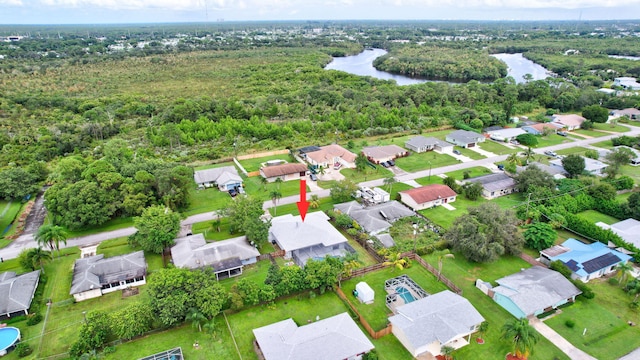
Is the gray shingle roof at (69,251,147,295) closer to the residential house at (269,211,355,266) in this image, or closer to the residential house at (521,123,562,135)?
the residential house at (269,211,355,266)

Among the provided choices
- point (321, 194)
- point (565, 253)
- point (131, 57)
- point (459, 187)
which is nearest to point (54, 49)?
point (131, 57)

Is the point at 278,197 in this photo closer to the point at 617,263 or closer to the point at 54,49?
the point at 617,263

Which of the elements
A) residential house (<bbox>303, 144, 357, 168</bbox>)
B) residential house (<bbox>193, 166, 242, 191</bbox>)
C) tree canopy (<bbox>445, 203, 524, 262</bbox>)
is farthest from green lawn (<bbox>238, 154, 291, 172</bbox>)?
tree canopy (<bbox>445, 203, 524, 262</bbox>)

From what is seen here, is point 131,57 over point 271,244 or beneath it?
over

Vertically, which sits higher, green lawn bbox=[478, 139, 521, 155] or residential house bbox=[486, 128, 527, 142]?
residential house bbox=[486, 128, 527, 142]

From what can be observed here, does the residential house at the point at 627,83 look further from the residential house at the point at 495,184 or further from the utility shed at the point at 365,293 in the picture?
the utility shed at the point at 365,293

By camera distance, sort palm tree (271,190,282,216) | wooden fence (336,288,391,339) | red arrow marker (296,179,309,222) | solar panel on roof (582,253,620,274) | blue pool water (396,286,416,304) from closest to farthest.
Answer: wooden fence (336,288,391,339)
blue pool water (396,286,416,304)
solar panel on roof (582,253,620,274)
red arrow marker (296,179,309,222)
palm tree (271,190,282,216)
